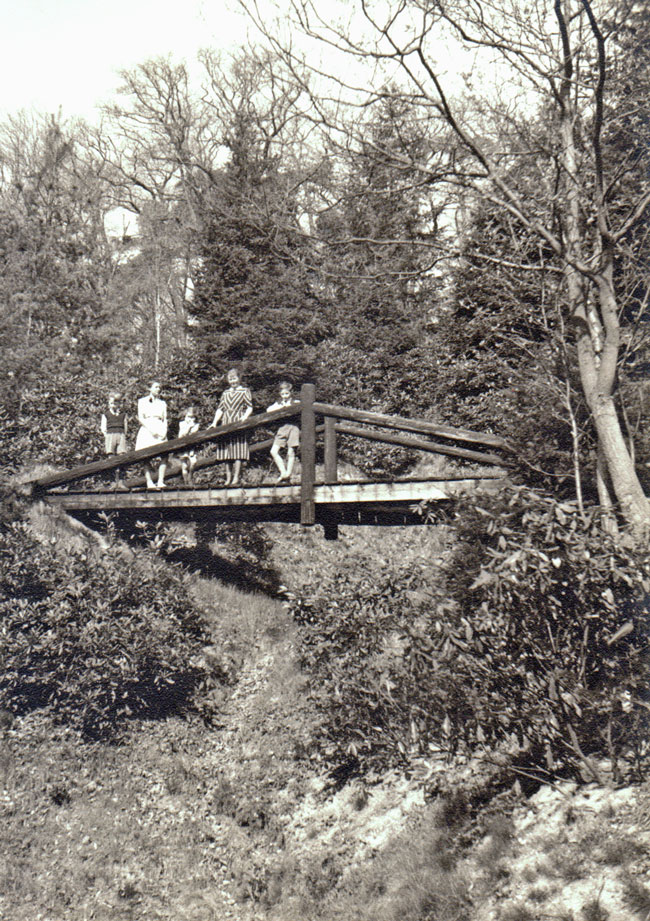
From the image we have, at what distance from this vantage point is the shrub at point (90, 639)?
29.5 feet

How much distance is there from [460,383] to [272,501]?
6820mm

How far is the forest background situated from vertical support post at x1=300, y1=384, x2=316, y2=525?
1133 mm

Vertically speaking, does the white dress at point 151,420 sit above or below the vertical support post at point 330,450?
above

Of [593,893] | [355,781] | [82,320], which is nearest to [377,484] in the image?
[355,781]

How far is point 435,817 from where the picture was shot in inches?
253

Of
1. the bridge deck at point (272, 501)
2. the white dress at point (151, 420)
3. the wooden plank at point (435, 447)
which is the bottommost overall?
the bridge deck at point (272, 501)

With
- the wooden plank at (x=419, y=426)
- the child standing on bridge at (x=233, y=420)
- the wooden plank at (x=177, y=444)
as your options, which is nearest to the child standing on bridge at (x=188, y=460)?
the wooden plank at (x=177, y=444)

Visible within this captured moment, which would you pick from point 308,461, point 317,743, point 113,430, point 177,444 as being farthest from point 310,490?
point 113,430

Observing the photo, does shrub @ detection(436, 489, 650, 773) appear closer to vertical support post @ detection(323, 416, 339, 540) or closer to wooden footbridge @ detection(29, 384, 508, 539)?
wooden footbridge @ detection(29, 384, 508, 539)

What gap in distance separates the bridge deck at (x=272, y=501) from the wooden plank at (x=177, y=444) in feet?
0.94

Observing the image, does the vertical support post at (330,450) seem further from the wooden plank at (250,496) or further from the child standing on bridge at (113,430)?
the child standing on bridge at (113,430)

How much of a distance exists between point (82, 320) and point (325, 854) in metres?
16.6

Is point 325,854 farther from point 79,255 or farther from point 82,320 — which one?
point 79,255

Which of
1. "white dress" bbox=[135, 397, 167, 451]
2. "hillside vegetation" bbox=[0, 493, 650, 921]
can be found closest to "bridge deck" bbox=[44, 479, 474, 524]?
"hillside vegetation" bbox=[0, 493, 650, 921]
